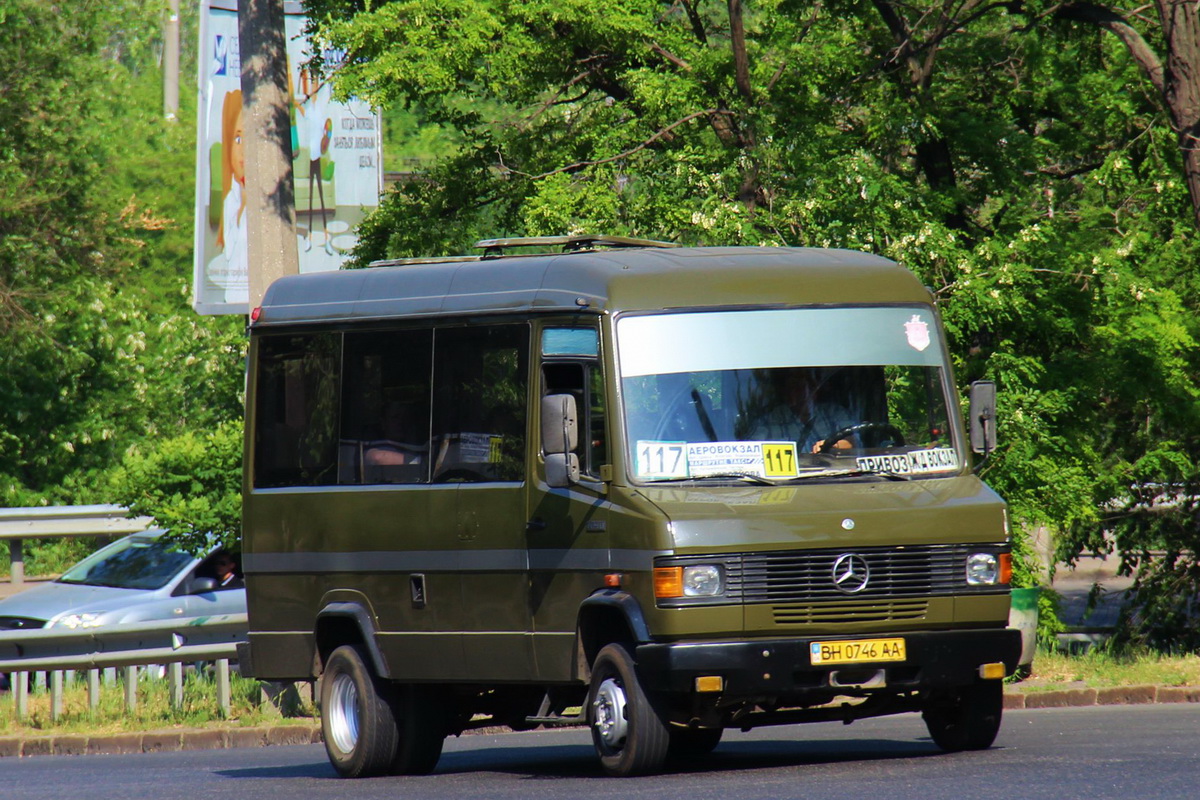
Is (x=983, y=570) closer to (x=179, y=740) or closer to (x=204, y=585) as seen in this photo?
(x=179, y=740)

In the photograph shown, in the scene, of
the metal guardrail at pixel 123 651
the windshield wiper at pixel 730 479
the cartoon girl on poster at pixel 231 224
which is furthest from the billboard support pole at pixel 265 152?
the cartoon girl on poster at pixel 231 224

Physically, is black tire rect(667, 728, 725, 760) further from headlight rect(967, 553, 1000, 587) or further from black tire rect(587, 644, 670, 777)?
headlight rect(967, 553, 1000, 587)

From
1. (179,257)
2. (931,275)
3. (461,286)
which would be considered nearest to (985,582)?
(461,286)

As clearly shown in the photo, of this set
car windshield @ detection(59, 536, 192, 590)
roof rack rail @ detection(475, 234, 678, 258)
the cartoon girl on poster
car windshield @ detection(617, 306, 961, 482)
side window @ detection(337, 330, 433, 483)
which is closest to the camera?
car windshield @ detection(617, 306, 961, 482)

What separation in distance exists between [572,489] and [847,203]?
364 inches

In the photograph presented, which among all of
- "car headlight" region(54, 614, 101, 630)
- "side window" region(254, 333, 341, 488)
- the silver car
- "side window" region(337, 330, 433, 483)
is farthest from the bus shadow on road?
"car headlight" region(54, 614, 101, 630)

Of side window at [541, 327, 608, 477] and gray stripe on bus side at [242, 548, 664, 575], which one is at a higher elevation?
side window at [541, 327, 608, 477]

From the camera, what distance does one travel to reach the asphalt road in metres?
8.88

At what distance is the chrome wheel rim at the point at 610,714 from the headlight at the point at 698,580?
2.12 ft

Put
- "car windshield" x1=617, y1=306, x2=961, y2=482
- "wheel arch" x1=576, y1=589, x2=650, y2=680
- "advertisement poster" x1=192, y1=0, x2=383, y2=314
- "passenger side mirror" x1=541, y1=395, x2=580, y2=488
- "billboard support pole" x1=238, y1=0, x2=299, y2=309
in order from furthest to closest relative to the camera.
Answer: "advertisement poster" x1=192, y1=0, x2=383, y2=314, "billboard support pole" x1=238, y1=0, x2=299, y2=309, "car windshield" x1=617, y1=306, x2=961, y2=482, "passenger side mirror" x1=541, y1=395, x2=580, y2=488, "wheel arch" x1=576, y1=589, x2=650, y2=680

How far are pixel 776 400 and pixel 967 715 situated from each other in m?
1.96

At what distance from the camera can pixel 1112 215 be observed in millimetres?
20625

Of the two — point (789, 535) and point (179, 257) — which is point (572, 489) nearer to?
point (789, 535)

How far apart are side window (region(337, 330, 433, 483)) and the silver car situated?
8219mm
